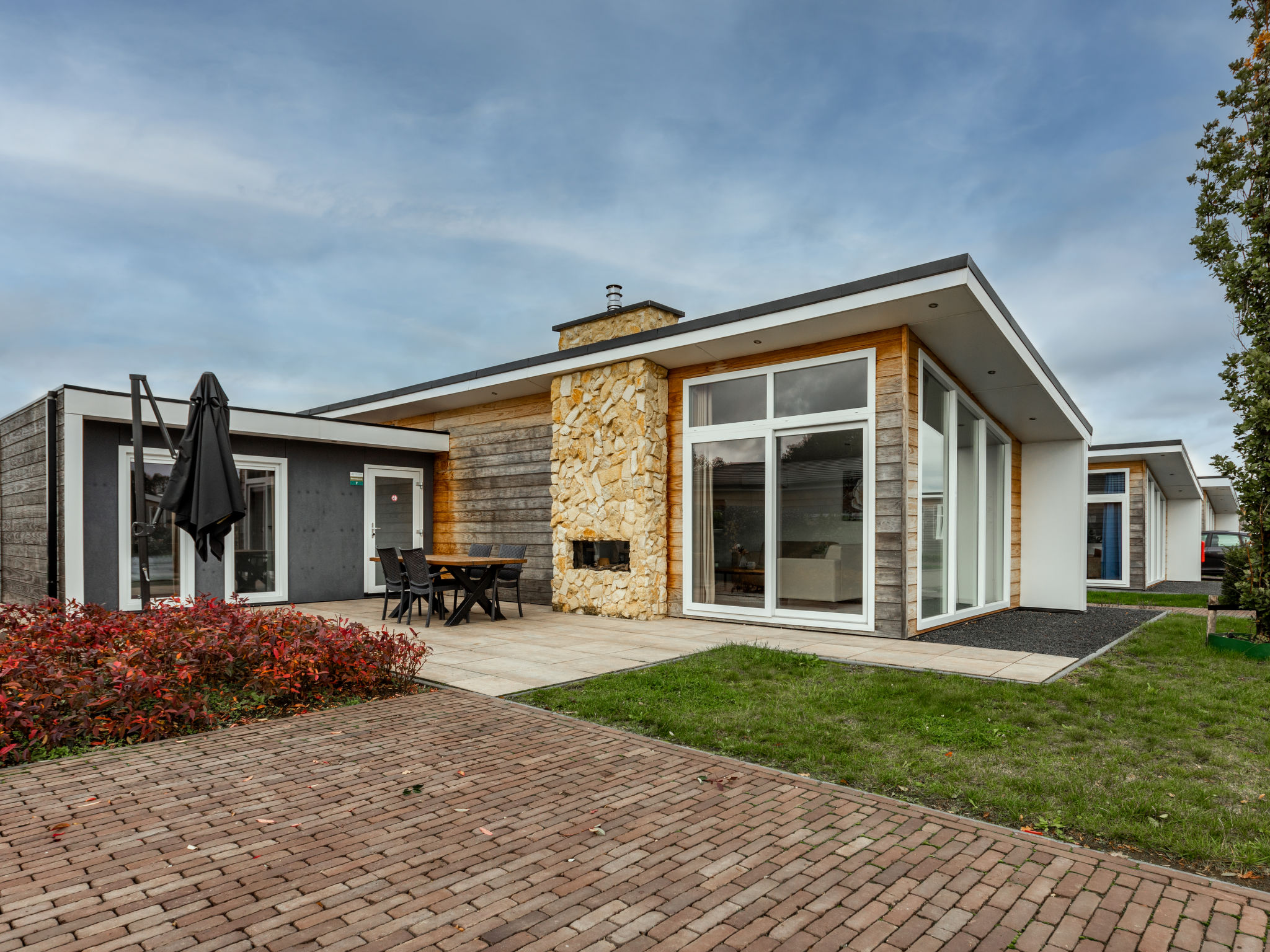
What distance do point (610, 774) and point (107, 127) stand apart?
32.4 feet

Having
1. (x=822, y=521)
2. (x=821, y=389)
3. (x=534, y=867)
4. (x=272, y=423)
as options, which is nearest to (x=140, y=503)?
(x=272, y=423)

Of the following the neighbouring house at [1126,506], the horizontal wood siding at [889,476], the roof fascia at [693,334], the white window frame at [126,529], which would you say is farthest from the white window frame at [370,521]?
the neighbouring house at [1126,506]

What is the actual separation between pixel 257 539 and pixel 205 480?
15.1ft

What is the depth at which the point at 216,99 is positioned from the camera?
9.12m

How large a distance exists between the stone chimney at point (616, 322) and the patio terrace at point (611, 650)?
4.10 m

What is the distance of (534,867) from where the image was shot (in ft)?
8.34

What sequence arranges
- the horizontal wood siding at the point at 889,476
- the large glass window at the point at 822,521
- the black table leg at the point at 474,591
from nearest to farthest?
the horizontal wood siding at the point at 889,476
the large glass window at the point at 822,521
the black table leg at the point at 474,591

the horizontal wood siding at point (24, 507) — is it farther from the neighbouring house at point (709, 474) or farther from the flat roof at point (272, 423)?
the flat roof at point (272, 423)

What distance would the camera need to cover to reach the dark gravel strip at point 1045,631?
7.36 m

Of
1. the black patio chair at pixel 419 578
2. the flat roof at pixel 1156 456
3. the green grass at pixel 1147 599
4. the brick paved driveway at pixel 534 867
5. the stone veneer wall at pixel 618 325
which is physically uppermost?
the stone veneer wall at pixel 618 325

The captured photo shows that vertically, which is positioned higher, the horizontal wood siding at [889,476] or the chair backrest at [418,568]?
the horizontal wood siding at [889,476]

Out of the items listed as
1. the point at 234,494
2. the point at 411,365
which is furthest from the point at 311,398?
the point at 234,494

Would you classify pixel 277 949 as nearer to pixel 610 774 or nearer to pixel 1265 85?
pixel 610 774

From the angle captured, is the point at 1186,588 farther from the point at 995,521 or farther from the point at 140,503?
the point at 140,503
